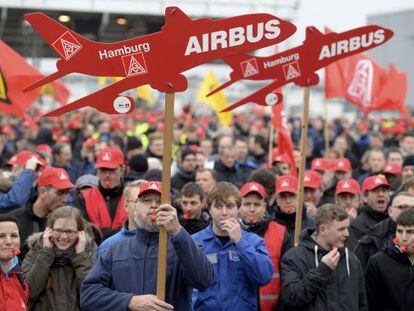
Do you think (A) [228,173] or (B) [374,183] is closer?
(B) [374,183]

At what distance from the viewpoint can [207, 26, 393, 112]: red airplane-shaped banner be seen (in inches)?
332

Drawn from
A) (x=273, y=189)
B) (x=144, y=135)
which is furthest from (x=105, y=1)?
(x=273, y=189)

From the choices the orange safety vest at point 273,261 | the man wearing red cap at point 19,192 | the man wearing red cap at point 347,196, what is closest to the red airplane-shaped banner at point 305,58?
the orange safety vest at point 273,261

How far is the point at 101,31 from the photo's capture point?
27984 mm

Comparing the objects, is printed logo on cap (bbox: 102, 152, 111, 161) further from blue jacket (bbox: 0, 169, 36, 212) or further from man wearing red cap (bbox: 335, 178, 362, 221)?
man wearing red cap (bbox: 335, 178, 362, 221)

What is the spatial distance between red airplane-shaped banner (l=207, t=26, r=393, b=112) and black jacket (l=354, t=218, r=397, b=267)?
4.93 ft

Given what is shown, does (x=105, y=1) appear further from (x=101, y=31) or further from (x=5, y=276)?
(x=5, y=276)

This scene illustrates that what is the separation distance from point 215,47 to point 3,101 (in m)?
4.61

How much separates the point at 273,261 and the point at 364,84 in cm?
846

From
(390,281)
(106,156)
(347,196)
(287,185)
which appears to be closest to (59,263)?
(390,281)

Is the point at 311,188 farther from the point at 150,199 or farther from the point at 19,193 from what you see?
the point at 150,199

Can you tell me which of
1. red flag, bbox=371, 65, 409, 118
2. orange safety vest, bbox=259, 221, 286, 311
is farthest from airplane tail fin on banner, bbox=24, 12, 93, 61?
red flag, bbox=371, 65, 409, 118

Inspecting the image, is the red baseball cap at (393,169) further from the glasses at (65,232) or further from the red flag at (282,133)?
the glasses at (65,232)

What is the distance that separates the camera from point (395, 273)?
7.49 m
